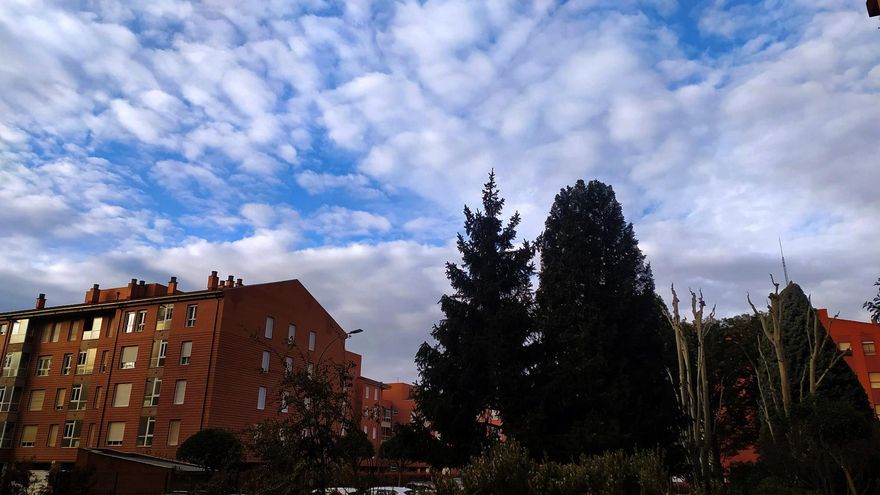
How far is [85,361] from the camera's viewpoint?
4750cm

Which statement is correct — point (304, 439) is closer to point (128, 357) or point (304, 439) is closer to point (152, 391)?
point (152, 391)

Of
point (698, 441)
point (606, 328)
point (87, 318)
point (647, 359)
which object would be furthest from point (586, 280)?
point (87, 318)

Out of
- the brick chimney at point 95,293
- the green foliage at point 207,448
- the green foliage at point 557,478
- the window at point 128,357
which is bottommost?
the green foliage at point 557,478

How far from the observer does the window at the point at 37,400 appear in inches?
1901

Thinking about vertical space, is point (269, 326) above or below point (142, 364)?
above

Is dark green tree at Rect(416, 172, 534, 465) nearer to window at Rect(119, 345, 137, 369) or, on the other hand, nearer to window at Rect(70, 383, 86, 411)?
window at Rect(119, 345, 137, 369)

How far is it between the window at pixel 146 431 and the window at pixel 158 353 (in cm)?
369

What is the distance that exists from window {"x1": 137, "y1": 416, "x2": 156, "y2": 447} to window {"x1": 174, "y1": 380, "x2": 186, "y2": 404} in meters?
2.17

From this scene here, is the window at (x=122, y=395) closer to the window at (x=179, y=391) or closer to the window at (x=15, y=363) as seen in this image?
the window at (x=179, y=391)

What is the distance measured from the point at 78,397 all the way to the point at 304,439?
1778 inches

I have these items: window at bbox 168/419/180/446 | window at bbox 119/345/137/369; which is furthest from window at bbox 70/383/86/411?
window at bbox 168/419/180/446

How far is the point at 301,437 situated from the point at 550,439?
12.5m

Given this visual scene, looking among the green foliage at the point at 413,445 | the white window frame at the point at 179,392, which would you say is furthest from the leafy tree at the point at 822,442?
the white window frame at the point at 179,392

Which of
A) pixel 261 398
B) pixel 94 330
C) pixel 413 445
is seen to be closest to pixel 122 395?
pixel 94 330
